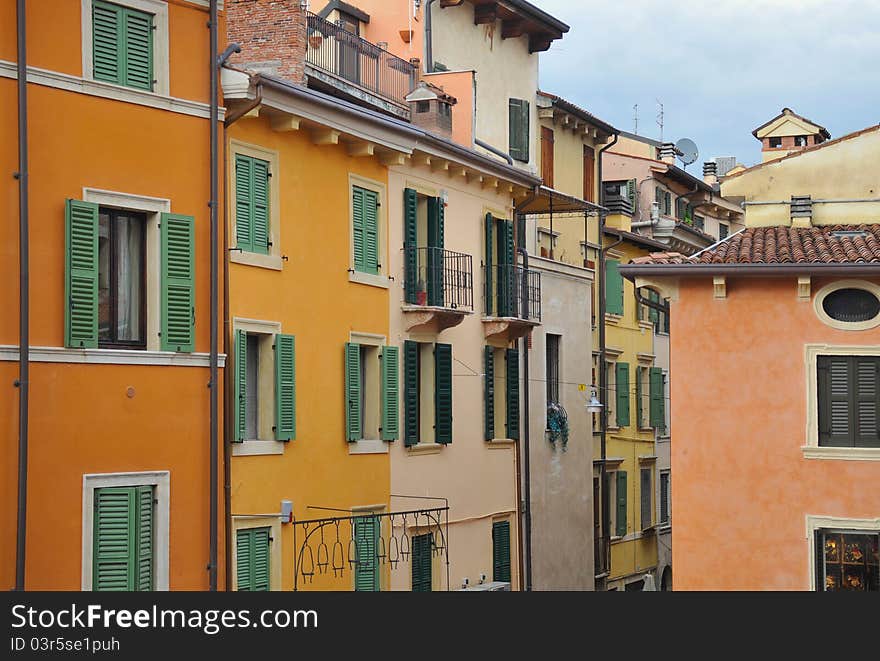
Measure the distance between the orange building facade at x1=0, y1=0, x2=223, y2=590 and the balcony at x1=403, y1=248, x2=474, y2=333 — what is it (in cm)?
630

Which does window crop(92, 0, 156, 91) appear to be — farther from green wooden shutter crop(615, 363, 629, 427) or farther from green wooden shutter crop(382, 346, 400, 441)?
green wooden shutter crop(615, 363, 629, 427)

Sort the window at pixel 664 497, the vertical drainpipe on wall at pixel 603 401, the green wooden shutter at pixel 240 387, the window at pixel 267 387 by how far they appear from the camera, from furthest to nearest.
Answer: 1. the window at pixel 664 497
2. the vertical drainpipe on wall at pixel 603 401
3. the window at pixel 267 387
4. the green wooden shutter at pixel 240 387

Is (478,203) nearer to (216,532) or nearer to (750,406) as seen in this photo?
(750,406)

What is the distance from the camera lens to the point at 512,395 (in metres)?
31.6

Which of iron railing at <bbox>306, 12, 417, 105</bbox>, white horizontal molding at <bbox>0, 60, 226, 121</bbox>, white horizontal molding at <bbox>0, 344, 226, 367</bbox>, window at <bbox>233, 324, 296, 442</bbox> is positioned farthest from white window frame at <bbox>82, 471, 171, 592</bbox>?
iron railing at <bbox>306, 12, 417, 105</bbox>

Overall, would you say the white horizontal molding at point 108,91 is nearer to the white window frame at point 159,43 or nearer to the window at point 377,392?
the white window frame at point 159,43

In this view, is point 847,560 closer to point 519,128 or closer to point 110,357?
point 110,357

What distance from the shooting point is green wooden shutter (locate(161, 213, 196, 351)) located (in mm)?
20672

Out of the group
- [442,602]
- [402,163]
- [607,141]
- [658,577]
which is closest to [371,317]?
[402,163]

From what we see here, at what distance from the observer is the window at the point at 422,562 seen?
2711 centimetres

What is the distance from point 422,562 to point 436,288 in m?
4.50

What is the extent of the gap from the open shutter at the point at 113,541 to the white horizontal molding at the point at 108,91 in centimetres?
469

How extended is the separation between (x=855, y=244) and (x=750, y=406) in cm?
265

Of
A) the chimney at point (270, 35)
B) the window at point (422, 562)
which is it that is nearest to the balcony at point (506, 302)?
the window at point (422, 562)
